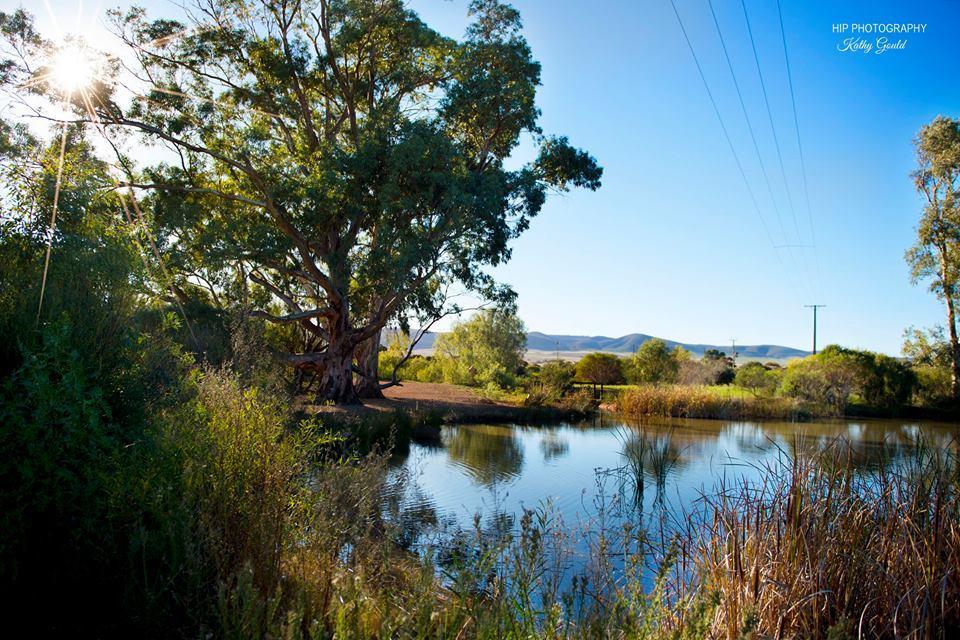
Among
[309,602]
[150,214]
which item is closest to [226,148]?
[150,214]

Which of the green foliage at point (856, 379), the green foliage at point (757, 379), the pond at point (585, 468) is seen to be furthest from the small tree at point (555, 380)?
the green foliage at point (856, 379)

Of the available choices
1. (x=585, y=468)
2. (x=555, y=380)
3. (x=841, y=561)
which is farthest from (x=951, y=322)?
(x=841, y=561)

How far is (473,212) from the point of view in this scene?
14.9m

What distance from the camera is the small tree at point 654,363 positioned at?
33.0m

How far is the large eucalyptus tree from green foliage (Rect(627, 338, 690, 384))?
56.1ft

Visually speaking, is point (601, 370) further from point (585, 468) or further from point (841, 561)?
point (841, 561)

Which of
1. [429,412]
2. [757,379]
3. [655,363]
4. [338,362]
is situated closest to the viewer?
[429,412]

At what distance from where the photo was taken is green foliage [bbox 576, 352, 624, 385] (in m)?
40.9

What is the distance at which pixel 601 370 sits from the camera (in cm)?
4094

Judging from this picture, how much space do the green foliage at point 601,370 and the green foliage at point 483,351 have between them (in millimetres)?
4302

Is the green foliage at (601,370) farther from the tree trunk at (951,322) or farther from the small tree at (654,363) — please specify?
the tree trunk at (951,322)

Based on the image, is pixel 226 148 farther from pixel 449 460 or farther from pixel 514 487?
pixel 514 487

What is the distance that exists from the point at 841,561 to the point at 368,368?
19328 mm

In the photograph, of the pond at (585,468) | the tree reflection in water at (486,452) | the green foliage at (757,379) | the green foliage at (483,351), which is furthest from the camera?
the green foliage at (483,351)
